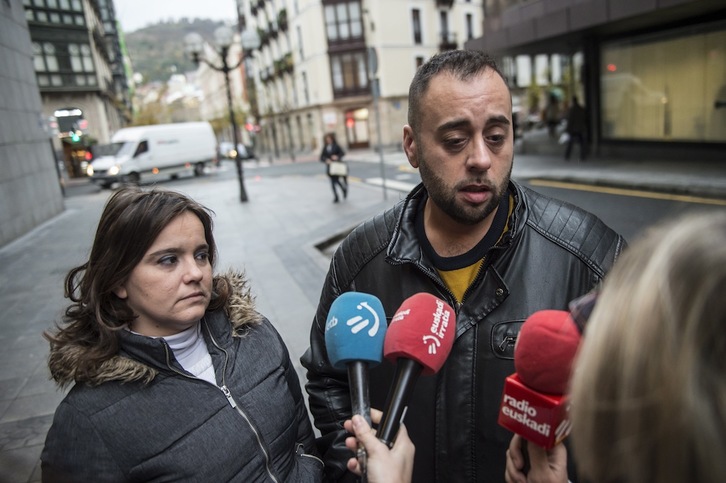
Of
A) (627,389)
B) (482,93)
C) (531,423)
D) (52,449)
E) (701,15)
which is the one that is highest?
(701,15)

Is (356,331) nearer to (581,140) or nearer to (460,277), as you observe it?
(460,277)

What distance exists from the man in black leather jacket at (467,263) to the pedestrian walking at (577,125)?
1441cm

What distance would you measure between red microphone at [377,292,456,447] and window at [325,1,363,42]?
40499 millimetres

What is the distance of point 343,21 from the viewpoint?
3853cm

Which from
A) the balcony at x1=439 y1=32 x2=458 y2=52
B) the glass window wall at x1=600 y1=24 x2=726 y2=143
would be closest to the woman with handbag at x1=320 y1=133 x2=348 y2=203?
the glass window wall at x1=600 y1=24 x2=726 y2=143

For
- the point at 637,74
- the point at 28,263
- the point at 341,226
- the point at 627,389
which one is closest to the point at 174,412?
the point at 627,389

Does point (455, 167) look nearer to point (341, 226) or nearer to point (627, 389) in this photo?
point (627, 389)

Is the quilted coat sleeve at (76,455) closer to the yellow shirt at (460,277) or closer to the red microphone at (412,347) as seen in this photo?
the red microphone at (412,347)

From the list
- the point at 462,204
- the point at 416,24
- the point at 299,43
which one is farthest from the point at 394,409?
the point at 299,43

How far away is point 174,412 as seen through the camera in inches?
61.3

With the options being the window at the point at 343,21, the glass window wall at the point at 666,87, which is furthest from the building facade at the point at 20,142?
the window at the point at 343,21

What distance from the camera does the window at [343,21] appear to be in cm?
3812

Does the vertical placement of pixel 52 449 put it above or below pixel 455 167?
below

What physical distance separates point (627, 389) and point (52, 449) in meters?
1.55
